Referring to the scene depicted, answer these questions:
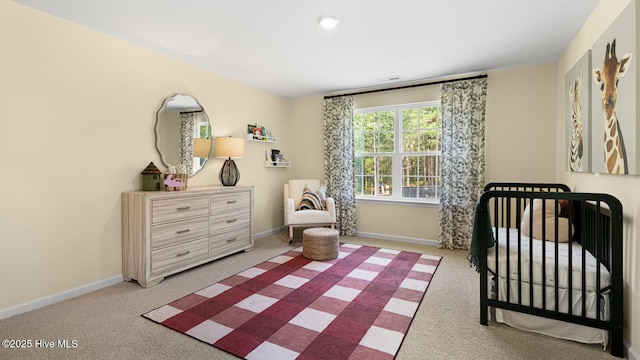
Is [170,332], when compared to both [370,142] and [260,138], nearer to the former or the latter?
[260,138]

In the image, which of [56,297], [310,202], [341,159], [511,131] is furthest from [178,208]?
[511,131]

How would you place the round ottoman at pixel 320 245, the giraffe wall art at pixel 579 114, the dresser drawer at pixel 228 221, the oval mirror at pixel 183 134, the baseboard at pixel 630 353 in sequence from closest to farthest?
1. the baseboard at pixel 630 353
2. the giraffe wall art at pixel 579 114
3. the oval mirror at pixel 183 134
4. the dresser drawer at pixel 228 221
5. the round ottoman at pixel 320 245

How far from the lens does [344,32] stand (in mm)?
2680

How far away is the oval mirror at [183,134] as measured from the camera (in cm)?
322

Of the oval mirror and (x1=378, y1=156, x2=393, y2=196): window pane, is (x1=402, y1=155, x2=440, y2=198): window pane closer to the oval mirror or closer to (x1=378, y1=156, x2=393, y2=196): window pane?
(x1=378, y1=156, x2=393, y2=196): window pane

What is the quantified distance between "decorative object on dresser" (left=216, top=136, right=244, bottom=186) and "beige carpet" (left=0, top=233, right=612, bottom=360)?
142 centimetres

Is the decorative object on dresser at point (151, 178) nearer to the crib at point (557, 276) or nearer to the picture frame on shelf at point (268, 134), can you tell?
the picture frame on shelf at point (268, 134)

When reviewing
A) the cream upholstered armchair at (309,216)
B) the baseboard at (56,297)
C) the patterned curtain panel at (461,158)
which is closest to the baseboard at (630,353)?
the patterned curtain panel at (461,158)

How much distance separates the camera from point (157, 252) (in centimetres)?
275

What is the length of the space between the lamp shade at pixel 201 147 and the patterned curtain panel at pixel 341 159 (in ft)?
6.42

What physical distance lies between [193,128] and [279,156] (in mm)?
1667

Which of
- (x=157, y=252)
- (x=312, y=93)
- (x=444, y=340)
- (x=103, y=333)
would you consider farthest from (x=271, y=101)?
(x=444, y=340)

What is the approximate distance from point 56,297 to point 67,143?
1311 millimetres

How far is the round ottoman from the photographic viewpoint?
11.3 feet
